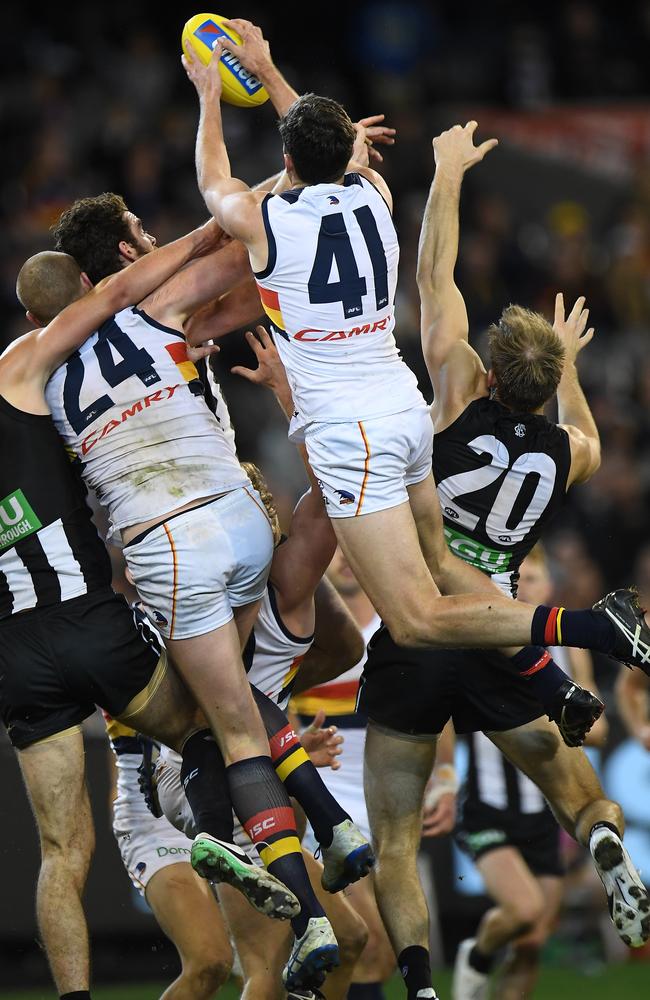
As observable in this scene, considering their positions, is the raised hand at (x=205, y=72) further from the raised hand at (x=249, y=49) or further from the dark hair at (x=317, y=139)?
the dark hair at (x=317, y=139)

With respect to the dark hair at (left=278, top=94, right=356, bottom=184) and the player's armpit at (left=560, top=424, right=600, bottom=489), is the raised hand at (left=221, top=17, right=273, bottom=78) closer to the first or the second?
the dark hair at (left=278, top=94, right=356, bottom=184)

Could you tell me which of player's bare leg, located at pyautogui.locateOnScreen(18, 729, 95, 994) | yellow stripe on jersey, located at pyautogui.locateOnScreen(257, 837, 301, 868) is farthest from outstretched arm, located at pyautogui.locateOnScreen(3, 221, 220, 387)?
yellow stripe on jersey, located at pyautogui.locateOnScreen(257, 837, 301, 868)

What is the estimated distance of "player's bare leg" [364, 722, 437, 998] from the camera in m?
6.75

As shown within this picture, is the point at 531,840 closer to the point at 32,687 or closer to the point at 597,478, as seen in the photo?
the point at 32,687

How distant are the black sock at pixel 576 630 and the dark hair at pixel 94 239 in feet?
8.36

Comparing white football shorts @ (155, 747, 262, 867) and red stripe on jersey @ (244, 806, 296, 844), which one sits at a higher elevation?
red stripe on jersey @ (244, 806, 296, 844)

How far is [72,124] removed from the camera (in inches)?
632

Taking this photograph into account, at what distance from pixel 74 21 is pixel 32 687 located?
1310cm

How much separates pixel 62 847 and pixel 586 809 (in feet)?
7.72

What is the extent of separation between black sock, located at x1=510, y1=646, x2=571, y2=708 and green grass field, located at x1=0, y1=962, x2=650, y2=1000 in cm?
371

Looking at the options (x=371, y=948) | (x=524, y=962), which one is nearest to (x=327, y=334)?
(x=371, y=948)

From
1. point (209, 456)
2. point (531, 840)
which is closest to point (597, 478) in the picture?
point (531, 840)

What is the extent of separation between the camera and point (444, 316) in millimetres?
6965

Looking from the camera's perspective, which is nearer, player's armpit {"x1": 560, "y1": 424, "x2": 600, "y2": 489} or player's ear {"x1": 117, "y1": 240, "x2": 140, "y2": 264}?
player's ear {"x1": 117, "y1": 240, "x2": 140, "y2": 264}
